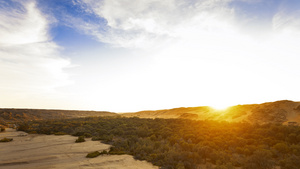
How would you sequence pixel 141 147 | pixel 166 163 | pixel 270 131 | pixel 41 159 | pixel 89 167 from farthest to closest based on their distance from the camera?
pixel 270 131 < pixel 141 147 < pixel 41 159 < pixel 166 163 < pixel 89 167

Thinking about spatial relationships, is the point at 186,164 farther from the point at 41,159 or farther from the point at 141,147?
the point at 41,159

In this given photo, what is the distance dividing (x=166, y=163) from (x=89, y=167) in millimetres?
4429

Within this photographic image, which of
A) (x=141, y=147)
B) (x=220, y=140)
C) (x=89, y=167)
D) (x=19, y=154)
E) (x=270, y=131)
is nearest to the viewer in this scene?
(x=89, y=167)

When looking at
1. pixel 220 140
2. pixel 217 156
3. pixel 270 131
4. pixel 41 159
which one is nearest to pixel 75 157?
pixel 41 159

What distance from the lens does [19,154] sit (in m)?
11.6

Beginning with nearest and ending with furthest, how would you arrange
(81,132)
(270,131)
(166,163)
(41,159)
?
(166,163) → (41,159) → (270,131) → (81,132)

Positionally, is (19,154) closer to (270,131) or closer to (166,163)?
(166,163)

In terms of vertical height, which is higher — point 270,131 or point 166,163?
point 270,131

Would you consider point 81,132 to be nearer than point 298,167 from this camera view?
No

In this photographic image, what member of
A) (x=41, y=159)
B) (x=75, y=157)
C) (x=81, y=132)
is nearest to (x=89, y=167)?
(x=75, y=157)

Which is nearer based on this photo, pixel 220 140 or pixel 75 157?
pixel 75 157

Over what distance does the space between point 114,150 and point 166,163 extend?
4498 millimetres

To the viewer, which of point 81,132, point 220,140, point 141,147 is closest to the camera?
point 141,147

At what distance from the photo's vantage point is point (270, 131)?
577 inches
